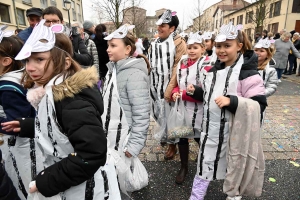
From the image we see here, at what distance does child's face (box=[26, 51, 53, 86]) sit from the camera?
1.26 metres

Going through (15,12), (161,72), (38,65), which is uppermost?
(15,12)

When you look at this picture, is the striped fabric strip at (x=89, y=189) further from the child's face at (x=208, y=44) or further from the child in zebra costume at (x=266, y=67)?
the child's face at (x=208, y=44)

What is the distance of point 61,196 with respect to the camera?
4.25 feet

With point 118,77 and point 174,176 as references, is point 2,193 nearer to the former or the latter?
point 118,77

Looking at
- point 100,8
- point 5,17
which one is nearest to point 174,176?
point 100,8

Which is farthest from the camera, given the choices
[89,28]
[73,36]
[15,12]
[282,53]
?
[15,12]

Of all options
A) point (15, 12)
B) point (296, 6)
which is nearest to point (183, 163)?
point (15, 12)

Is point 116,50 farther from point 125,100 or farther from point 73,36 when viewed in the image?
point 73,36

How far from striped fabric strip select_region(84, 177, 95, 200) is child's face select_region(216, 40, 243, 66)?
5.59ft

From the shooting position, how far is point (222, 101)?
6.68ft

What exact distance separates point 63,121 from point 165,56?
2423 millimetres

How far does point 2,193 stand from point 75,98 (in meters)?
1.12

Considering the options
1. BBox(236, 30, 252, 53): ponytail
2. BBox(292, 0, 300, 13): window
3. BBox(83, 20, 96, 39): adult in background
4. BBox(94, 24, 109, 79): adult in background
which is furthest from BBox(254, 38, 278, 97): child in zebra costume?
BBox(292, 0, 300, 13): window

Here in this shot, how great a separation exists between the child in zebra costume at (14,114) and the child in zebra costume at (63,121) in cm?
56
